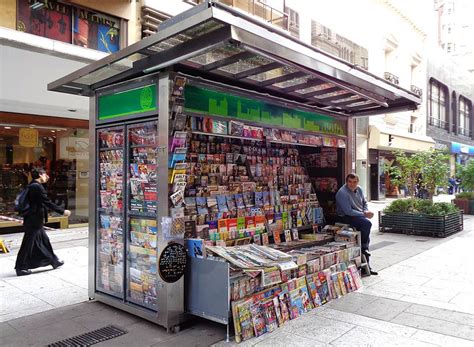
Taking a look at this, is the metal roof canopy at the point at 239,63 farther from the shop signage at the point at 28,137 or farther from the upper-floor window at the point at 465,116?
the upper-floor window at the point at 465,116

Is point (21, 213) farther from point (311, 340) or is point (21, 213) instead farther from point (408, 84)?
point (408, 84)

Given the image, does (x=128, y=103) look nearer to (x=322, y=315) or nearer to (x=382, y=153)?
(x=322, y=315)

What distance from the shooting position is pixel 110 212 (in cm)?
508

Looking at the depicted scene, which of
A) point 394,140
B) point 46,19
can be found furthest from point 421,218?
point 394,140

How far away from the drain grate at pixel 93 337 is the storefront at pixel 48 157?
25.3 feet

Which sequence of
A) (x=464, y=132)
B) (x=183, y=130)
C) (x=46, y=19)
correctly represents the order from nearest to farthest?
(x=183, y=130) → (x=46, y=19) → (x=464, y=132)

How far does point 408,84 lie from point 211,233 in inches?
1038

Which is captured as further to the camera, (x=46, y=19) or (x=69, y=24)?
(x=69, y=24)

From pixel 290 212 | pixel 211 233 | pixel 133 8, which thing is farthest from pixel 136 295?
pixel 133 8

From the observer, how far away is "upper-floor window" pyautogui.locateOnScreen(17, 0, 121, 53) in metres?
9.23

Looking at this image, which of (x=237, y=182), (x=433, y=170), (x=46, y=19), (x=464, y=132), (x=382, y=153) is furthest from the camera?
(x=464, y=132)

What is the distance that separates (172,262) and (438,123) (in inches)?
1392

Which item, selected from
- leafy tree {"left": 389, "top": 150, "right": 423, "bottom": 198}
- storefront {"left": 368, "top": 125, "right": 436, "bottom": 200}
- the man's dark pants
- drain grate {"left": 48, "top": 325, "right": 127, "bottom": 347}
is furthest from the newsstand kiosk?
storefront {"left": 368, "top": 125, "right": 436, "bottom": 200}

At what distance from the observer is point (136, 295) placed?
4.69 metres
